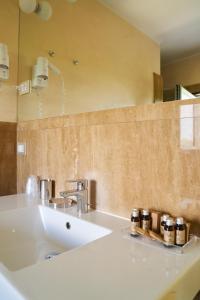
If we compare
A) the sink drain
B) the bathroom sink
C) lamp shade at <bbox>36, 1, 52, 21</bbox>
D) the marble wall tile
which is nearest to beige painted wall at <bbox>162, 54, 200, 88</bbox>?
the marble wall tile

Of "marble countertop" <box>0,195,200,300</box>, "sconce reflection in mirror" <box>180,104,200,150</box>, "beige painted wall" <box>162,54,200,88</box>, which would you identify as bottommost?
"marble countertop" <box>0,195,200,300</box>

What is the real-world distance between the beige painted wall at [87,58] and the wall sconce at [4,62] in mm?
115

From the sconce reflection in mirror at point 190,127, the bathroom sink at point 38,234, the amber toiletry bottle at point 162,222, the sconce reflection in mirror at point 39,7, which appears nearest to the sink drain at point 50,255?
the bathroom sink at point 38,234

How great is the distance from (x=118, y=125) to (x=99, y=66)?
517mm

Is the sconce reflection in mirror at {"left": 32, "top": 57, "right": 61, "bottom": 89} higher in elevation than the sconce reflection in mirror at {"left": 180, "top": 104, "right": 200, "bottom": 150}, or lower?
higher

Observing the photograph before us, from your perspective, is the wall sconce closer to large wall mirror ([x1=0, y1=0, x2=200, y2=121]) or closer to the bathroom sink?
large wall mirror ([x1=0, y1=0, x2=200, y2=121])

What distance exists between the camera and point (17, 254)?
907 mm

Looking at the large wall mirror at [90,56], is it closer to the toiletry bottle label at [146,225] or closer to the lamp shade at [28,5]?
the lamp shade at [28,5]

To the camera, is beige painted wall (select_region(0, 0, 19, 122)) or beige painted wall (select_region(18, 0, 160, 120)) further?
beige painted wall (select_region(0, 0, 19, 122))

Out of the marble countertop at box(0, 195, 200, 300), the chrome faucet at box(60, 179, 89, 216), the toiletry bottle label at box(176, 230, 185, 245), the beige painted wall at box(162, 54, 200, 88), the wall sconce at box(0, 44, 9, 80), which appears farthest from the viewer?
the wall sconce at box(0, 44, 9, 80)

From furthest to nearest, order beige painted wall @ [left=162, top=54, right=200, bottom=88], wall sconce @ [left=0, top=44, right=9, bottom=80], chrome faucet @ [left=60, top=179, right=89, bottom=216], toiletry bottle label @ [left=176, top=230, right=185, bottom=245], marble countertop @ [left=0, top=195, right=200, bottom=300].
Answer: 1. wall sconce @ [left=0, top=44, right=9, bottom=80]
2. chrome faucet @ [left=60, top=179, right=89, bottom=216]
3. beige painted wall @ [left=162, top=54, right=200, bottom=88]
4. toiletry bottle label @ [left=176, top=230, right=185, bottom=245]
5. marble countertop @ [left=0, top=195, right=200, bottom=300]

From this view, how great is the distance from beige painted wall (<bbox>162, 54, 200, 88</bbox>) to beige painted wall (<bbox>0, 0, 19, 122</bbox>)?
102cm

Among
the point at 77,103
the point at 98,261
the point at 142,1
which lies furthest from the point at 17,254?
the point at 142,1

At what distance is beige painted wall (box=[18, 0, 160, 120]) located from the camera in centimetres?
102
